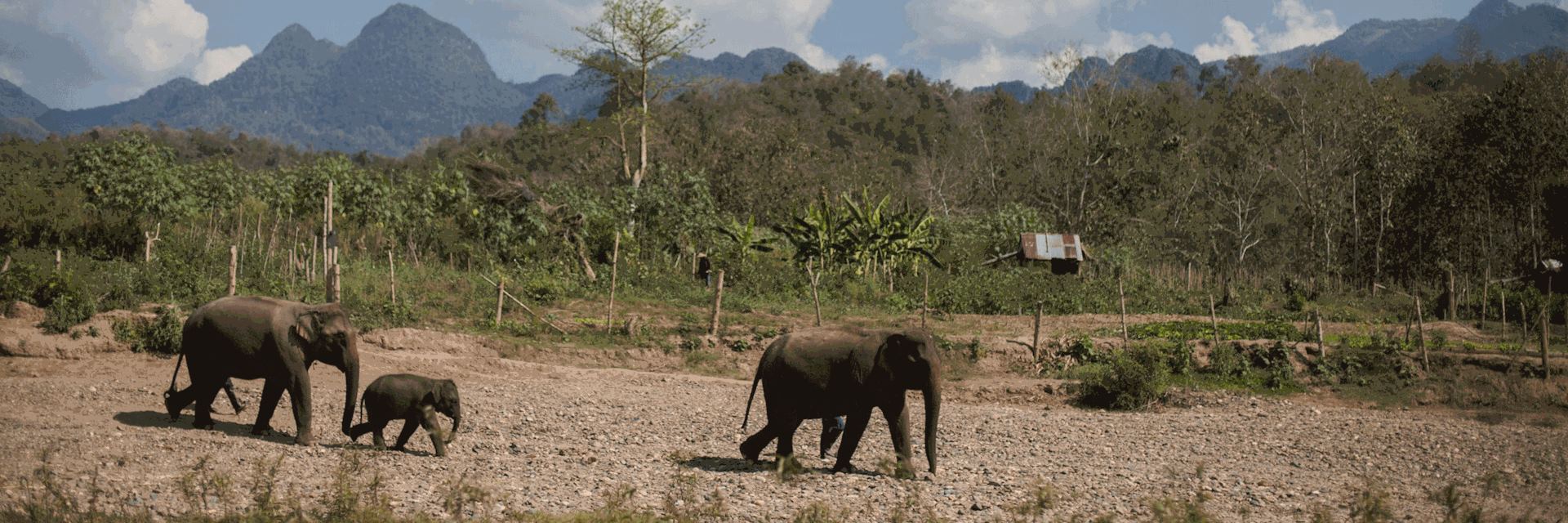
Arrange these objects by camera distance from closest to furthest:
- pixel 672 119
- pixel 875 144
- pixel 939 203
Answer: pixel 939 203 < pixel 672 119 < pixel 875 144

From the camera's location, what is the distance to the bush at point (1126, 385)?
61.1 ft

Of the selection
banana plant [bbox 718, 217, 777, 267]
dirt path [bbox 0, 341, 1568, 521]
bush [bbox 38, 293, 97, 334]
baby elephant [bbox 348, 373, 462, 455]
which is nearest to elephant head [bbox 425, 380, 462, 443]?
baby elephant [bbox 348, 373, 462, 455]

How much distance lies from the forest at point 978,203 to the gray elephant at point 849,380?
1283 cm

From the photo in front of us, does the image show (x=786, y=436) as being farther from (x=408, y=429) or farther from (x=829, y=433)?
(x=408, y=429)

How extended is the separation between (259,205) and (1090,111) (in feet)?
86.1

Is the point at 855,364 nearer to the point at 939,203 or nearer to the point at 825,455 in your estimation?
the point at 825,455

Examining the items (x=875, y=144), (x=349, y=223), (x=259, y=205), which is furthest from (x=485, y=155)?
(x=875, y=144)

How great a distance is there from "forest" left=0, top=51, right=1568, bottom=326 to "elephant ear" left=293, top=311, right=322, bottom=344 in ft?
30.4

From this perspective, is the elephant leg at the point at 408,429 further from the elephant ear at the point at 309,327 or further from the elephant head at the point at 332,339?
the elephant ear at the point at 309,327

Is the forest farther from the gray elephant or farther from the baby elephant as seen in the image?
the gray elephant

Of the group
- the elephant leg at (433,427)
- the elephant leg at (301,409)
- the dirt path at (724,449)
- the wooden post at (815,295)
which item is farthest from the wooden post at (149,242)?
the elephant leg at (433,427)

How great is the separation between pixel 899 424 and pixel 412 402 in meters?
4.67

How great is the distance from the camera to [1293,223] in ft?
155

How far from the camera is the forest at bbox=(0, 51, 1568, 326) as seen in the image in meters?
28.7
